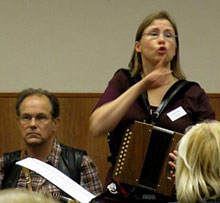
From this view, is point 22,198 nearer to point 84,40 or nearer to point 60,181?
point 60,181

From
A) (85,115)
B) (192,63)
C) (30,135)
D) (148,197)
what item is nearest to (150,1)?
(192,63)

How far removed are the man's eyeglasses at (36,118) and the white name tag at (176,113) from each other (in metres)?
0.78

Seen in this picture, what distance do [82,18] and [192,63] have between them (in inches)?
36.2

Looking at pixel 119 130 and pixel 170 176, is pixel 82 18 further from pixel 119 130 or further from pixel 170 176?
pixel 170 176

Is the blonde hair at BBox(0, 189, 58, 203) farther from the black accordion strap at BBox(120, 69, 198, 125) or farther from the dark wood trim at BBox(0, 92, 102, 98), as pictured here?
the dark wood trim at BBox(0, 92, 102, 98)

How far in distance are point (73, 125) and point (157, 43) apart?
163 centimetres

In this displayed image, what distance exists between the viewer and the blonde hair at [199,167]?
6.36 ft

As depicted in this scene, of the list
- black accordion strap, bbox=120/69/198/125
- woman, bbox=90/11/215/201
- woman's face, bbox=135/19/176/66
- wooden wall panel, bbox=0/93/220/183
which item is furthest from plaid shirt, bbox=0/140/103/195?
wooden wall panel, bbox=0/93/220/183

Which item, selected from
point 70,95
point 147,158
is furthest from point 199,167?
point 70,95

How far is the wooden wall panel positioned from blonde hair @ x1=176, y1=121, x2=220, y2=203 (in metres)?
2.26

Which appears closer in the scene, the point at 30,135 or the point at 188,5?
the point at 30,135

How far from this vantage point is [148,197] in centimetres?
273

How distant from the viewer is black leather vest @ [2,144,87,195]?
3.04m

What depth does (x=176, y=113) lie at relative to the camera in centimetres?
274
